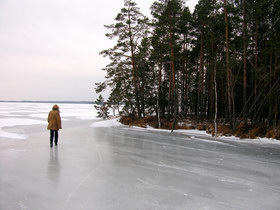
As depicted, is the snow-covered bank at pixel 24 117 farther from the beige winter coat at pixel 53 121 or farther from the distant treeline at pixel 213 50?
the distant treeline at pixel 213 50

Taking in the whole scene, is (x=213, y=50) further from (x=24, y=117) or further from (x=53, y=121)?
(x=24, y=117)

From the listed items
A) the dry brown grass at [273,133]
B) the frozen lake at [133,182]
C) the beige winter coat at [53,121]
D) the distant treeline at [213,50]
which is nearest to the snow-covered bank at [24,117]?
the beige winter coat at [53,121]

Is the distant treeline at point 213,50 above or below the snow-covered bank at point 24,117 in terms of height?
above

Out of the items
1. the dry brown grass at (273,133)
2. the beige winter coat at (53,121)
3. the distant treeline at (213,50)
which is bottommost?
the dry brown grass at (273,133)

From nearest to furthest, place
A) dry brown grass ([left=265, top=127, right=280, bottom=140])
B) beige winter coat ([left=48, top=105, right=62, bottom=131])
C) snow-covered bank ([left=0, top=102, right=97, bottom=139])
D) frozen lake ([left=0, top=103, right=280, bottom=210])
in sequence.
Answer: frozen lake ([left=0, top=103, right=280, bottom=210])
beige winter coat ([left=48, top=105, right=62, bottom=131])
dry brown grass ([left=265, top=127, right=280, bottom=140])
snow-covered bank ([left=0, top=102, right=97, bottom=139])

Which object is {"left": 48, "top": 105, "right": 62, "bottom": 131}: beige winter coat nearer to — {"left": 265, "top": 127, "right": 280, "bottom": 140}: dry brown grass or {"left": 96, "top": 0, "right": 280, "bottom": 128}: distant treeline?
{"left": 96, "top": 0, "right": 280, "bottom": 128}: distant treeline

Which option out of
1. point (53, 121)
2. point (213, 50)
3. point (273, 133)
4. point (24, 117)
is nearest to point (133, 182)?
point (53, 121)

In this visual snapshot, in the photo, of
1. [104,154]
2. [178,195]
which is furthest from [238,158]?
[104,154]

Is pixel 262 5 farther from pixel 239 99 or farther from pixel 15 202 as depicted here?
pixel 15 202

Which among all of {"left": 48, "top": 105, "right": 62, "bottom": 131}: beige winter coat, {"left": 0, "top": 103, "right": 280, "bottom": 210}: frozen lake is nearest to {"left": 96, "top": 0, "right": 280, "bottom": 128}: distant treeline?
{"left": 0, "top": 103, "right": 280, "bottom": 210}: frozen lake

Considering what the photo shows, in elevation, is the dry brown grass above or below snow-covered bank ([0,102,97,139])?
above

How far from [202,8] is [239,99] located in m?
12.9

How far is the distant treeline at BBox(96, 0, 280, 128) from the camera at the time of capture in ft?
40.4

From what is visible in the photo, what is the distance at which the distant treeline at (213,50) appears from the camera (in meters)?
12.3
